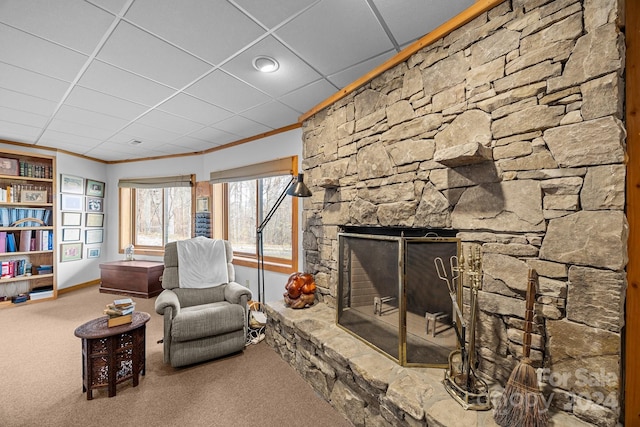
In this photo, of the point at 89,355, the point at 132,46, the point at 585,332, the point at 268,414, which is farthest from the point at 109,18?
the point at 585,332

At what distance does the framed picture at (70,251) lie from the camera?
436cm

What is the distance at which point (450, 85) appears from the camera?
1545mm

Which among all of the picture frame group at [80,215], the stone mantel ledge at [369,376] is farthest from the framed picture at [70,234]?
the stone mantel ledge at [369,376]

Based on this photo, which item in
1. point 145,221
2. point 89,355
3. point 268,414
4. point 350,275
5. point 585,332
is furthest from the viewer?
point 145,221

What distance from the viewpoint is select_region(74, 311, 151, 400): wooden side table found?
1854mm

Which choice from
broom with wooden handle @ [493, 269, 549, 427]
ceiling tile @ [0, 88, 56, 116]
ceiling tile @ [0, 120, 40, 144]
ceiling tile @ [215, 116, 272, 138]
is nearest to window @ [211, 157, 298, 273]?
ceiling tile @ [215, 116, 272, 138]

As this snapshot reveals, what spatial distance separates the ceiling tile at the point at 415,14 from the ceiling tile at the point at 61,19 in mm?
1554

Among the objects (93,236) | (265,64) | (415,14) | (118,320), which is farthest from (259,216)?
A: (93,236)

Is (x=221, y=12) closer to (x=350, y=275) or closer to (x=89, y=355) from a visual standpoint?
(x=350, y=275)

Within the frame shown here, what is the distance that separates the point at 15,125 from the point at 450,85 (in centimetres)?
479

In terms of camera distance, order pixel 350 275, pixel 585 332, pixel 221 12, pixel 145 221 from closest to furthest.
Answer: pixel 585 332 → pixel 221 12 → pixel 350 275 → pixel 145 221

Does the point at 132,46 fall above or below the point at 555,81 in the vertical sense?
above

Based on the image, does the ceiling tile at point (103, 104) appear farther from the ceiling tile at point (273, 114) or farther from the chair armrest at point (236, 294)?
the chair armrest at point (236, 294)

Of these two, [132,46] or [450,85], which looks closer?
[450,85]
